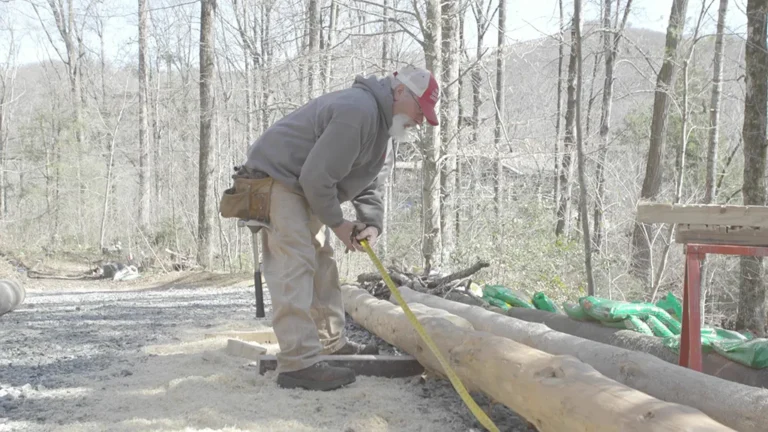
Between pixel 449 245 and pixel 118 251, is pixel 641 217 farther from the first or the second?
pixel 118 251

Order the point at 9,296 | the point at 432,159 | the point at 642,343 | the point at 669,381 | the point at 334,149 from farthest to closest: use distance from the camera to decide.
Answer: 1. the point at 432,159
2. the point at 9,296
3. the point at 642,343
4. the point at 334,149
5. the point at 669,381

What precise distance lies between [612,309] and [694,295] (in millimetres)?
1059

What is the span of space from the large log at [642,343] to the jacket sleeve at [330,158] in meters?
2.10

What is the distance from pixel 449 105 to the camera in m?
10.9

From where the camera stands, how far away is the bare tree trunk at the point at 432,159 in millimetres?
10172

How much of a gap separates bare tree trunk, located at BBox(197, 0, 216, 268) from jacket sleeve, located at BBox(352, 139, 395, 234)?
37.1 feet

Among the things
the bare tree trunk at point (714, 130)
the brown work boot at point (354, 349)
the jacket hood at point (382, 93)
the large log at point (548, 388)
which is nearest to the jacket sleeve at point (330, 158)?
the jacket hood at point (382, 93)

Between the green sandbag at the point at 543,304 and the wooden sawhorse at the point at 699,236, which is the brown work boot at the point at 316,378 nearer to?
the wooden sawhorse at the point at 699,236

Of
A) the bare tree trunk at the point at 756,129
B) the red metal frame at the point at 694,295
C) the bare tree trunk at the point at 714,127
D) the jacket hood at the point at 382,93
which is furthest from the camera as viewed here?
the bare tree trunk at the point at 714,127

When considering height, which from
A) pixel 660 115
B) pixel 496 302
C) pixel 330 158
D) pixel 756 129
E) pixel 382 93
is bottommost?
pixel 496 302

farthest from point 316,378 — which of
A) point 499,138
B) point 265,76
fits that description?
point 265,76

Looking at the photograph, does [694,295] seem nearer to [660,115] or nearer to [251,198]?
[251,198]

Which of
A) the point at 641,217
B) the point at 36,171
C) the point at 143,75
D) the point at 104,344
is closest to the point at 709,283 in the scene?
the point at 641,217

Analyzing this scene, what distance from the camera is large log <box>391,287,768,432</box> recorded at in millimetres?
2203
